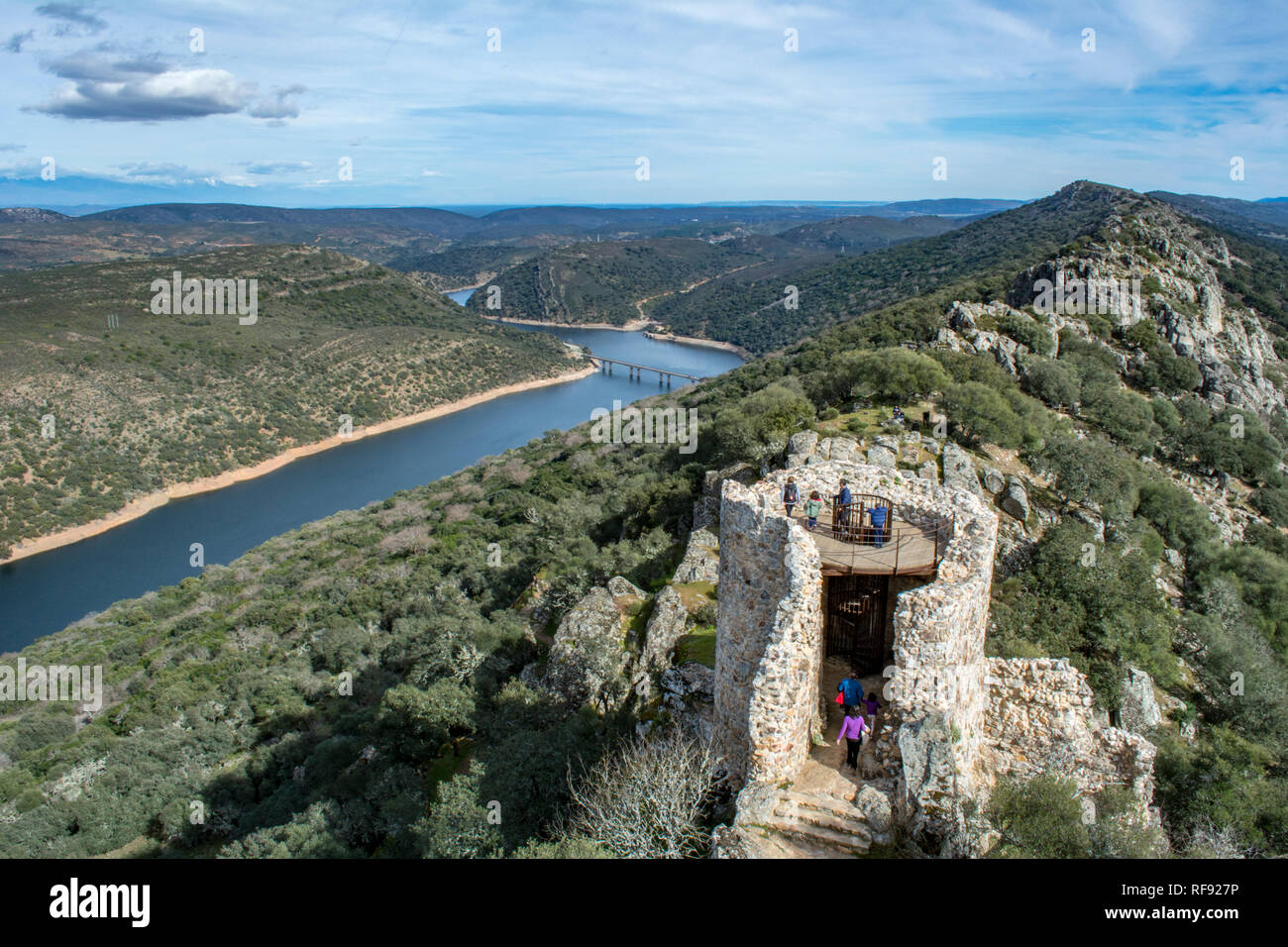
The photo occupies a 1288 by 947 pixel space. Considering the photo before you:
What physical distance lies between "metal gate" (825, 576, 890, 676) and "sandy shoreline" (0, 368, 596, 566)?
67597 millimetres

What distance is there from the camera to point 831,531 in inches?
390

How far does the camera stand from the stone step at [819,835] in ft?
23.1

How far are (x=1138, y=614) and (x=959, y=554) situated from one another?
12.0 meters

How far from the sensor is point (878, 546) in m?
9.61

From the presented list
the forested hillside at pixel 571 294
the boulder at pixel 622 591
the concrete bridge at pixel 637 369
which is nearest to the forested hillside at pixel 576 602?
the boulder at pixel 622 591

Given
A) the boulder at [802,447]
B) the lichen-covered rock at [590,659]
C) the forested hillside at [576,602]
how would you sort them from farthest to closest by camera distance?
the boulder at [802,447] < the lichen-covered rock at [590,659] < the forested hillside at [576,602]

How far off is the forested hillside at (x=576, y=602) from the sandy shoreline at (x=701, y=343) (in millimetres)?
85258

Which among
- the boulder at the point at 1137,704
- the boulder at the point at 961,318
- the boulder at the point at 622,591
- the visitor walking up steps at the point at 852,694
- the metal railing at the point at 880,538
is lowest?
the boulder at the point at 1137,704

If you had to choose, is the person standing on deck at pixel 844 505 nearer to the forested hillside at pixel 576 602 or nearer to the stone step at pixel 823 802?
the stone step at pixel 823 802

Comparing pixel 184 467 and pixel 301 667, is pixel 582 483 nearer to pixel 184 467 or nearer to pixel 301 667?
pixel 301 667

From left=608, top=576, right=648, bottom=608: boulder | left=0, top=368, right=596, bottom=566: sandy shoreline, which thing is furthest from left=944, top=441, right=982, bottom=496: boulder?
left=0, top=368, right=596, bottom=566: sandy shoreline

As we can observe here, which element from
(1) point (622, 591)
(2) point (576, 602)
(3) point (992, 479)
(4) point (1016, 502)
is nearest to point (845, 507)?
(1) point (622, 591)

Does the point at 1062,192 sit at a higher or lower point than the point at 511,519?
higher
